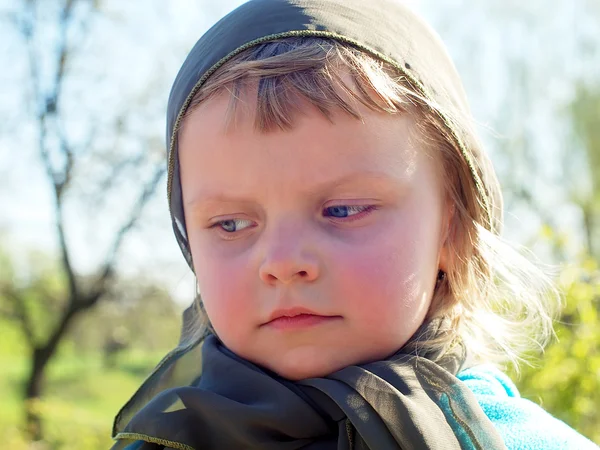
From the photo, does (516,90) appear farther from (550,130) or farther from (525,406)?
(525,406)

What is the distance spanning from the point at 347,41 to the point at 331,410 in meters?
0.81

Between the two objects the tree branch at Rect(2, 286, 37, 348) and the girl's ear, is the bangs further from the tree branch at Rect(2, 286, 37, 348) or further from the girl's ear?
the tree branch at Rect(2, 286, 37, 348)

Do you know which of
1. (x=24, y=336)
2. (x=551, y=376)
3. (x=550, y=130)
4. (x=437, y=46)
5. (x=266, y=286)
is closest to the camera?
(x=266, y=286)

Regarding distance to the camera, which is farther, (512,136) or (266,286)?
(512,136)

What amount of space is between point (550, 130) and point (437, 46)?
51.1 feet

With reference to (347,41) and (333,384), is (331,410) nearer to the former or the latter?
(333,384)

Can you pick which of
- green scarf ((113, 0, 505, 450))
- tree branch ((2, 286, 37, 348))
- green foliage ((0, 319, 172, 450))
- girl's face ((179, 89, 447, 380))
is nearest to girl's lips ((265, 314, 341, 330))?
girl's face ((179, 89, 447, 380))

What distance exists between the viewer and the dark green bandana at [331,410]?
1.32 metres

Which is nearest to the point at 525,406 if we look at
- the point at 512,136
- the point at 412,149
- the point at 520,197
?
the point at 412,149

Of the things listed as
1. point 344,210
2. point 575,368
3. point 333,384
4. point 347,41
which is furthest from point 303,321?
point 575,368

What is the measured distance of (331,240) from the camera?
1379 millimetres

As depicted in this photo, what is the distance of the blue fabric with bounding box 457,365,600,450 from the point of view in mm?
1391

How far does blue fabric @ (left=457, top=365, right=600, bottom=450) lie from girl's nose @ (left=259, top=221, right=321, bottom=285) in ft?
1.61

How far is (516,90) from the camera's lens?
1553 centimetres
